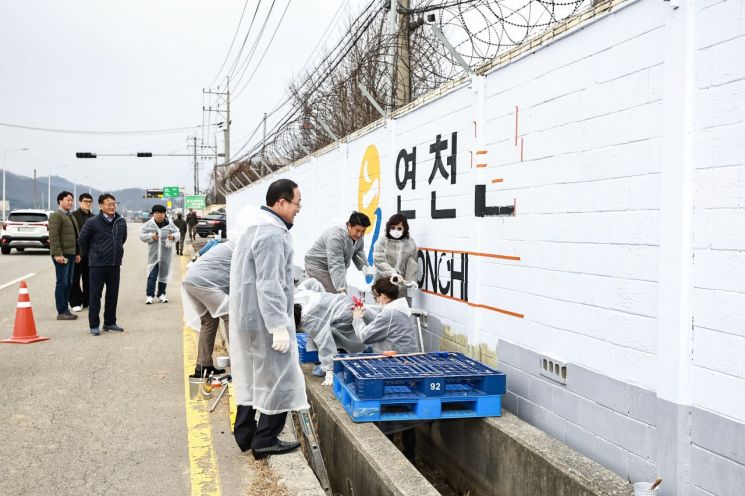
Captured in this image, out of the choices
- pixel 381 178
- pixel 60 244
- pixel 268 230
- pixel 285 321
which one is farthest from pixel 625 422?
pixel 60 244

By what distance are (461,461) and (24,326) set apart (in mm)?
6453

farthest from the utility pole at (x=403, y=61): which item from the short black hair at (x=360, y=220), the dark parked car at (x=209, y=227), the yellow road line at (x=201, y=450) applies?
the dark parked car at (x=209, y=227)

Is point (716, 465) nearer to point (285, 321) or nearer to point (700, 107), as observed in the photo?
point (700, 107)

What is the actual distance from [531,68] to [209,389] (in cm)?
409

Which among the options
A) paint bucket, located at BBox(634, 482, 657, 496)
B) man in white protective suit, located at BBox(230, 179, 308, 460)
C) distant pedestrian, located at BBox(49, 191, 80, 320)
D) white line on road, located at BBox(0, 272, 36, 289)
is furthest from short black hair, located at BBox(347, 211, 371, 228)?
white line on road, located at BBox(0, 272, 36, 289)

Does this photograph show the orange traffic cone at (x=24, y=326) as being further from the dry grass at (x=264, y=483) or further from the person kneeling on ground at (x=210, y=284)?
the dry grass at (x=264, y=483)

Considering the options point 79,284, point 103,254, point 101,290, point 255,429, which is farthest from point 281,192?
point 79,284

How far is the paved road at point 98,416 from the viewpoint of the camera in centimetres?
433

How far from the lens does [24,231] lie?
81.4ft

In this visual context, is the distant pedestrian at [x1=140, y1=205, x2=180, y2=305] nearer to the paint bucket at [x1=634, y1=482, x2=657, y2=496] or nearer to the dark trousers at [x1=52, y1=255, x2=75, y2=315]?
the dark trousers at [x1=52, y1=255, x2=75, y2=315]

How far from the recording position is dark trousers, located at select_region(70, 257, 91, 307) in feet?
36.7

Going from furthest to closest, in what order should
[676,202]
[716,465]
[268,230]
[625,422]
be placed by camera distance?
[268,230] < [625,422] < [676,202] < [716,465]

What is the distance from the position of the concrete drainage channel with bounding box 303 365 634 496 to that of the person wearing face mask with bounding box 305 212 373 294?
1843mm

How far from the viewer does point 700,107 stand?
3230 millimetres
